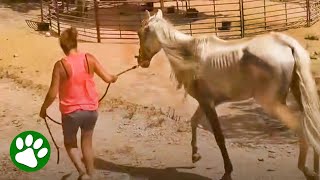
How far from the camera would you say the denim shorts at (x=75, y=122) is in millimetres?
5023

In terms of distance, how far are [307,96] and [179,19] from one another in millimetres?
11152

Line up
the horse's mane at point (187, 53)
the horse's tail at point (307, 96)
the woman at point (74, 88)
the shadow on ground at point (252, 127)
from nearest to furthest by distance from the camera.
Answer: the woman at point (74, 88)
the horse's tail at point (307, 96)
the horse's mane at point (187, 53)
the shadow on ground at point (252, 127)

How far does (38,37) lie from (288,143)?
8.34m

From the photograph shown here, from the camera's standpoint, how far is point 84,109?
502 centimetres

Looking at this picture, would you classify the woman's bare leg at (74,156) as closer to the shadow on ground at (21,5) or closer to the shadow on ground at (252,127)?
the shadow on ground at (252,127)

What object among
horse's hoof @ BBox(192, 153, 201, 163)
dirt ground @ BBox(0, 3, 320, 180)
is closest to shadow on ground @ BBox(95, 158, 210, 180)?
dirt ground @ BBox(0, 3, 320, 180)

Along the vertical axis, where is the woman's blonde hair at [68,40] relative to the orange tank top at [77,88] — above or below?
above

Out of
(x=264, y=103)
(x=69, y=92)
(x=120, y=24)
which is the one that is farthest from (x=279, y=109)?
(x=120, y=24)

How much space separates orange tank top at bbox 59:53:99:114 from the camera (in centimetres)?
495

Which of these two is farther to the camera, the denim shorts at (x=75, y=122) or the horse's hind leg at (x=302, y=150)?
the horse's hind leg at (x=302, y=150)

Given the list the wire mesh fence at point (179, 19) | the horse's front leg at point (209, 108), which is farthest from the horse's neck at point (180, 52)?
the wire mesh fence at point (179, 19)

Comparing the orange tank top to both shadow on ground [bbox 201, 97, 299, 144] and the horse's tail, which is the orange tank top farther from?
shadow on ground [bbox 201, 97, 299, 144]

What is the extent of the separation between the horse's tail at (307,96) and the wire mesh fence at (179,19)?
777cm

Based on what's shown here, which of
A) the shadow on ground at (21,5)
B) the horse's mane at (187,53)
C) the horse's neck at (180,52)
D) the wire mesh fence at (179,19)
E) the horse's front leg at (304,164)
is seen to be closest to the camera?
the horse's front leg at (304,164)
